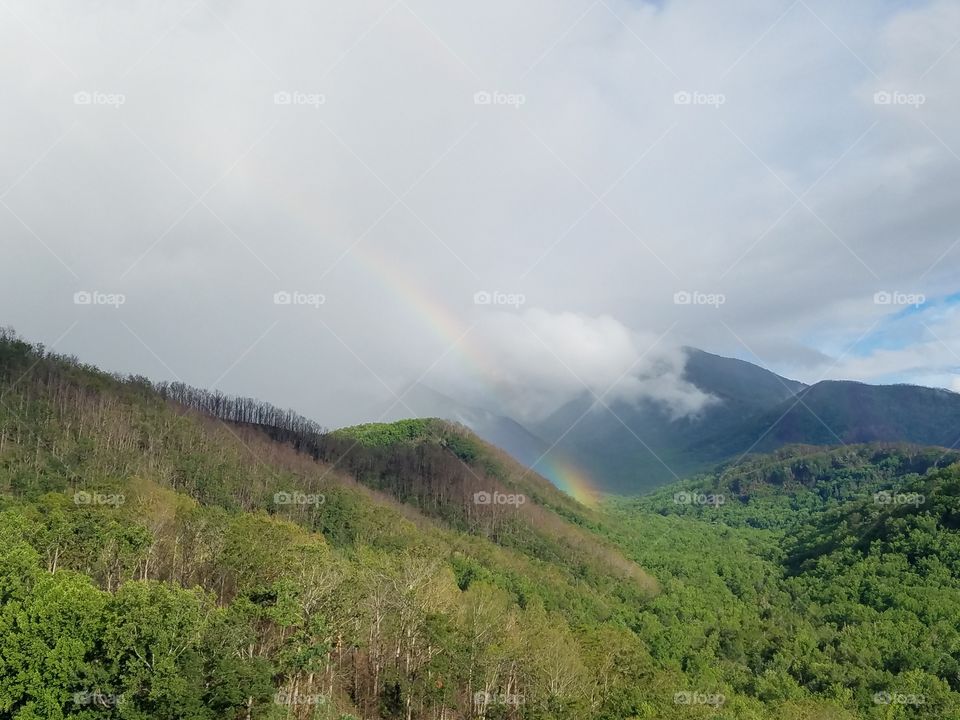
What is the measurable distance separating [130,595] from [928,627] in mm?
92919

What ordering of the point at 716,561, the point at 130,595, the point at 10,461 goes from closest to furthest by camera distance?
the point at 130,595
the point at 10,461
the point at 716,561

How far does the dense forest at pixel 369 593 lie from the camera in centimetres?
3031

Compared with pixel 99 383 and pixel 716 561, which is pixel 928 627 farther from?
pixel 99 383

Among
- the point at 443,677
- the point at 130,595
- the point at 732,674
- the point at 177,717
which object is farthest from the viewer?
the point at 732,674

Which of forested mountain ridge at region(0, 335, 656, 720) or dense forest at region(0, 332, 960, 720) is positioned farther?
dense forest at region(0, 332, 960, 720)

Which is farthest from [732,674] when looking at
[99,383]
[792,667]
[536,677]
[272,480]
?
[99,383]

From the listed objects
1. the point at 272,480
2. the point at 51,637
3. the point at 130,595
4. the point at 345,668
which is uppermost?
the point at 272,480

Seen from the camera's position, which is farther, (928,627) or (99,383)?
(99,383)

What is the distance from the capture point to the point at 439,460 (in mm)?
177375

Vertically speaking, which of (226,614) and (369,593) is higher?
(226,614)

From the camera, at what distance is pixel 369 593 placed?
4350 cm

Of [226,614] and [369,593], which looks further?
[369,593]

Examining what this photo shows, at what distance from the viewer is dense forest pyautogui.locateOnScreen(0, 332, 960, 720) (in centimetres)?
3031

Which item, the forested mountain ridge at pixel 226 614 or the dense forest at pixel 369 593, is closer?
the forested mountain ridge at pixel 226 614
